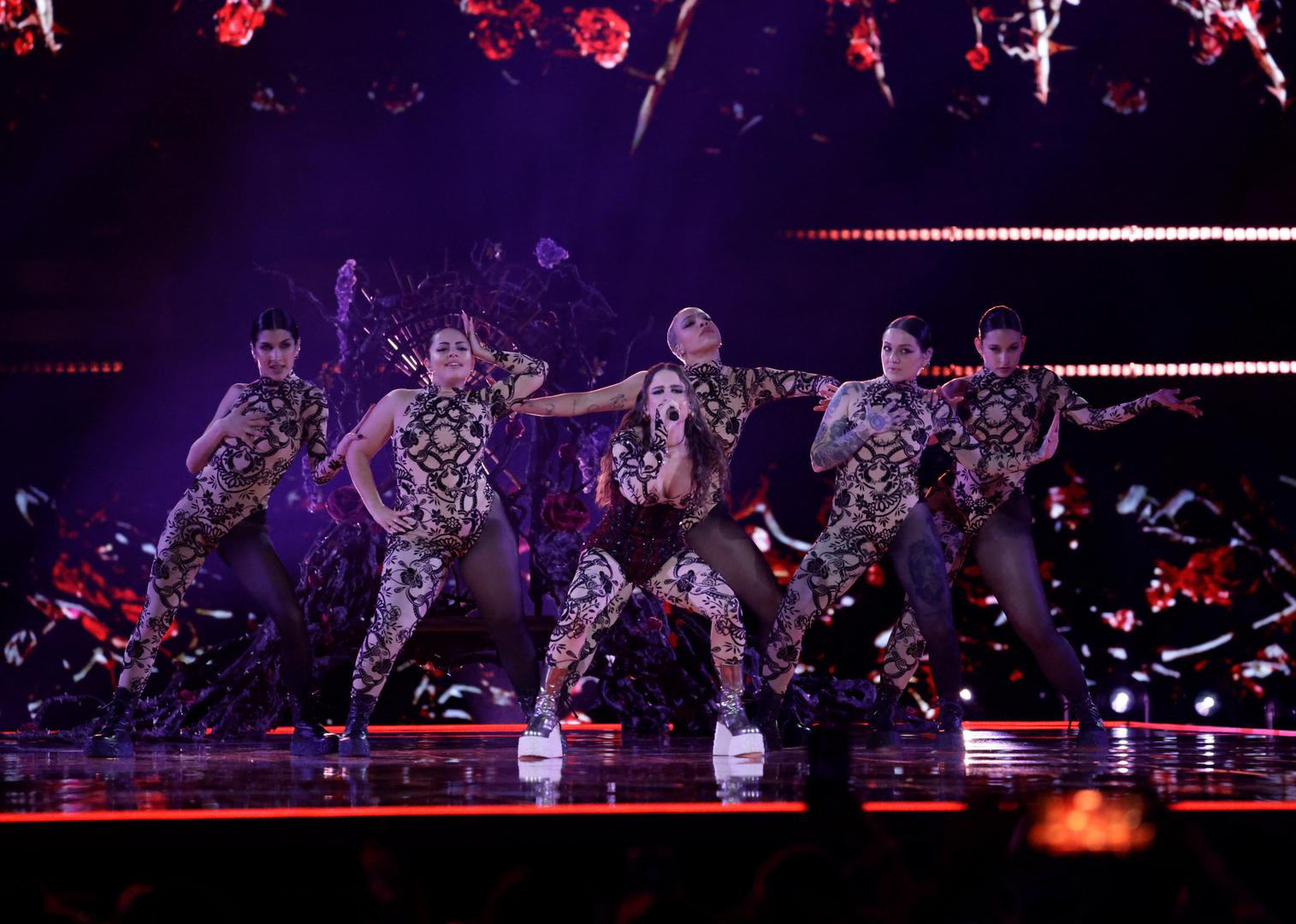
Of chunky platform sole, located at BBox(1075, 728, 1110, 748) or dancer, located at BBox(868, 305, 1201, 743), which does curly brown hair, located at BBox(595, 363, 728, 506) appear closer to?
dancer, located at BBox(868, 305, 1201, 743)

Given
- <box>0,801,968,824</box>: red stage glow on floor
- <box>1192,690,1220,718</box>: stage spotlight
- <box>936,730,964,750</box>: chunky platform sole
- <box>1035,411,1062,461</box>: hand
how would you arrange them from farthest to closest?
<box>1192,690,1220,718</box>: stage spotlight → <box>1035,411,1062,461</box>: hand → <box>936,730,964,750</box>: chunky platform sole → <box>0,801,968,824</box>: red stage glow on floor

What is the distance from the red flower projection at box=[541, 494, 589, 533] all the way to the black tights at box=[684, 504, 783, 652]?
1123 millimetres

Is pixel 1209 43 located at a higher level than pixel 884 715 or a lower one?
higher

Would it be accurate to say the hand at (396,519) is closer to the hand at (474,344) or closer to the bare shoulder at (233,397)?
the hand at (474,344)

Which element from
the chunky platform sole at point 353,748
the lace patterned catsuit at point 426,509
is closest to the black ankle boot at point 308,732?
the chunky platform sole at point 353,748

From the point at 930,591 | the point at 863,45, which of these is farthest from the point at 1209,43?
the point at 930,591

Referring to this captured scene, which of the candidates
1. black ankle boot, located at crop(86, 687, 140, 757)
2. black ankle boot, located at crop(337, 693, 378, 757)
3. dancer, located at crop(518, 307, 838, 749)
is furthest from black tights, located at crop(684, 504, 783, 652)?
black ankle boot, located at crop(86, 687, 140, 757)

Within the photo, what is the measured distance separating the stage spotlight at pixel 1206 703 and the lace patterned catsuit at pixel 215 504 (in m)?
4.70

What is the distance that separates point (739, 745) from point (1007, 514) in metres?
1.58

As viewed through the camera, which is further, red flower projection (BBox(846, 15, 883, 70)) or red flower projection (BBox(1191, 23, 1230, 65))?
red flower projection (BBox(1191, 23, 1230, 65))

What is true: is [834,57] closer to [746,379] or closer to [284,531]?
[746,379]

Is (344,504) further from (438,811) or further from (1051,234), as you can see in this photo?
(1051,234)

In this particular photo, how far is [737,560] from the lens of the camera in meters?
5.20

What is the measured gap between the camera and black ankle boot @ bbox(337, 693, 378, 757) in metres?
4.89
